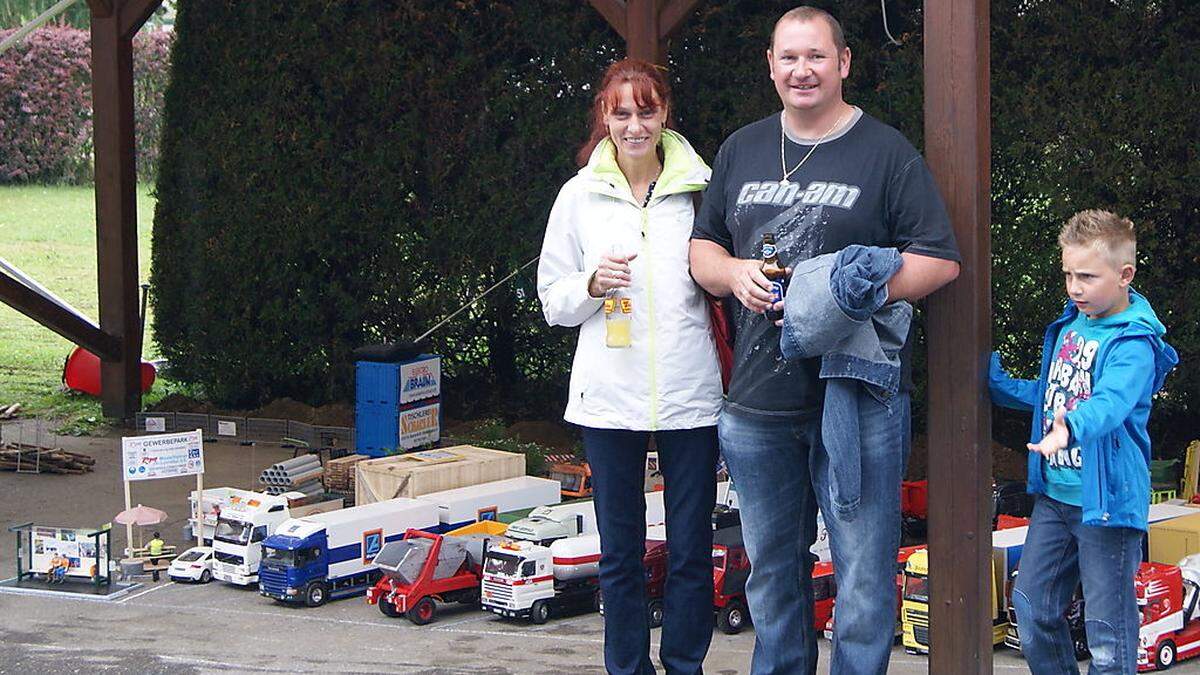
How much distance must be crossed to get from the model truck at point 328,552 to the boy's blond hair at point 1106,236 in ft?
9.48

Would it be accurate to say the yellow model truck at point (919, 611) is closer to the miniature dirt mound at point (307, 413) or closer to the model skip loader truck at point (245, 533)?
the model skip loader truck at point (245, 533)

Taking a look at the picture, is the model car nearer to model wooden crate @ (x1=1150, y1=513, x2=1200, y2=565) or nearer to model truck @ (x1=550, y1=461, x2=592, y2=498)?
model truck @ (x1=550, y1=461, x2=592, y2=498)

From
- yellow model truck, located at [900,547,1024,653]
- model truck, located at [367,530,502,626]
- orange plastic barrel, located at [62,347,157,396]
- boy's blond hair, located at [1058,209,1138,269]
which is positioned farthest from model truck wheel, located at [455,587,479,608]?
orange plastic barrel, located at [62,347,157,396]

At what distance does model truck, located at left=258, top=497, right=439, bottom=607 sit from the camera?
18.8 ft

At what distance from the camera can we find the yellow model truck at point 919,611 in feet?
16.4

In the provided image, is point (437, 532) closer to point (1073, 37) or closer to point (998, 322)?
point (998, 322)

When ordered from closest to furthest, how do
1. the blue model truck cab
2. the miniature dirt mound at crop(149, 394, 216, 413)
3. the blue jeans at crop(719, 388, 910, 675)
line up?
the blue jeans at crop(719, 388, 910, 675) < the blue model truck cab < the miniature dirt mound at crop(149, 394, 216, 413)

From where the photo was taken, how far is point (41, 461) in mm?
8375

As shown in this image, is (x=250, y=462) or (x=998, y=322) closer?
(x=998, y=322)

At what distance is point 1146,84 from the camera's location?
23.2ft

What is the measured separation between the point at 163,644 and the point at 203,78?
A: 5309mm

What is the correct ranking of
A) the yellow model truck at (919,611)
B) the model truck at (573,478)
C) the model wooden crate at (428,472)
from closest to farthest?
the yellow model truck at (919,611)
the model wooden crate at (428,472)
the model truck at (573,478)

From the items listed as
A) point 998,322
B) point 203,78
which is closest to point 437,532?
point 998,322

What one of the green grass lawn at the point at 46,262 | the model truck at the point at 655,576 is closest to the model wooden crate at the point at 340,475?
the model truck at the point at 655,576
